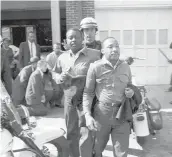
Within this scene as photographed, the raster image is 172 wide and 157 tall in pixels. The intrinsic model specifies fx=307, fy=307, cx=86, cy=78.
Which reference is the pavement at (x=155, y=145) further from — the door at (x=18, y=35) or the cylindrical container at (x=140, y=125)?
the door at (x=18, y=35)

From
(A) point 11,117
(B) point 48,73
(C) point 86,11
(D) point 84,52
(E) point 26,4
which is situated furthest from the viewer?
(E) point 26,4

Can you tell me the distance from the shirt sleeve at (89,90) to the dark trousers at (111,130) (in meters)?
0.10

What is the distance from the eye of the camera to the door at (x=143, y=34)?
922 cm

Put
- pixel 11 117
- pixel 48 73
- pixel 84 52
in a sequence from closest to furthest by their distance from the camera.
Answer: pixel 11 117
pixel 84 52
pixel 48 73

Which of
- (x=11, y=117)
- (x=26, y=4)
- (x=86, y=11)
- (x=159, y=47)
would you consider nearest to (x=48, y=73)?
(x=86, y=11)

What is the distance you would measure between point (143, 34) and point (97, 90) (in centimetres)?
636

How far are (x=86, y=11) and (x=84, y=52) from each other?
5448mm

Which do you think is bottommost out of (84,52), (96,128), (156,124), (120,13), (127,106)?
(156,124)

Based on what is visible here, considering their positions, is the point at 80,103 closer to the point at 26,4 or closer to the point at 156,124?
the point at 156,124

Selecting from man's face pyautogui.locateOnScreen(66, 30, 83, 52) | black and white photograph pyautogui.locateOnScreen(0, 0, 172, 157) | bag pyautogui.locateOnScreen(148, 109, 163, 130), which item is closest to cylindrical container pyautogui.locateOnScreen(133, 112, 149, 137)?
black and white photograph pyautogui.locateOnScreen(0, 0, 172, 157)

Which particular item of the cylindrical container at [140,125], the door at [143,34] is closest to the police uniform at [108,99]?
the cylindrical container at [140,125]

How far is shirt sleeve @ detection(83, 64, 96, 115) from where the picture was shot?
3322 mm

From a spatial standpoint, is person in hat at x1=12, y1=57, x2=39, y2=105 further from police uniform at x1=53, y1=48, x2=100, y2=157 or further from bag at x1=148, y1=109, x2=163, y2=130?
bag at x1=148, y1=109, x2=163, y2=130

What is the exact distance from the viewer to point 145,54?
9453 mm
